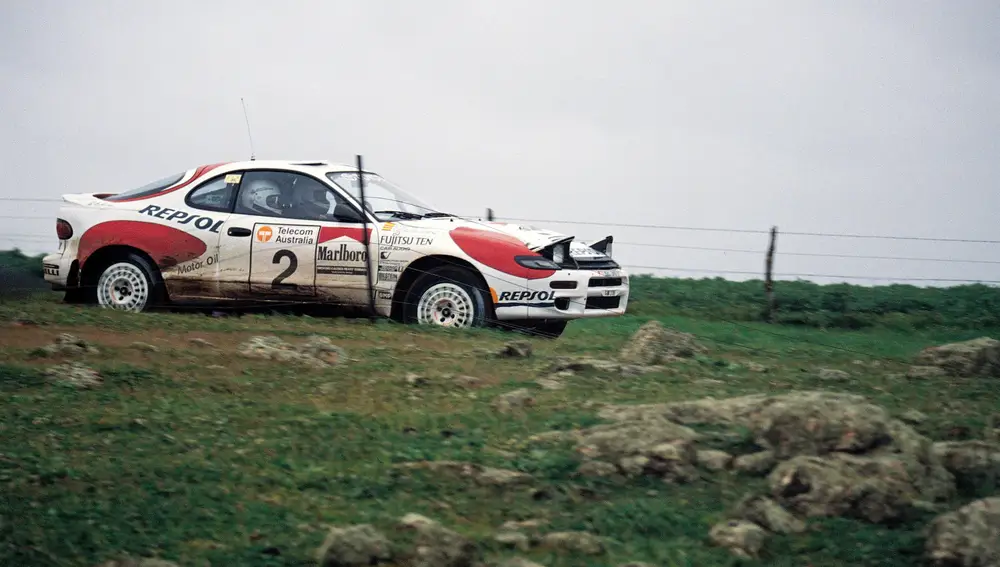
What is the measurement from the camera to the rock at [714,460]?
5.77 m

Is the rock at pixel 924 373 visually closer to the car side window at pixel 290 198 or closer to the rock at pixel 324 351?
the rock at pixel 324 351

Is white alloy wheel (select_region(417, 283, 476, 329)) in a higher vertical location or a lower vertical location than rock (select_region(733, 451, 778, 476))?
higher

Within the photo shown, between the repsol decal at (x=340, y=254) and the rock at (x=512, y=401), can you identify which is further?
the repsol decal at (x=340, y=254)

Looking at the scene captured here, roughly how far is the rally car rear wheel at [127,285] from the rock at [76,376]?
151 inches

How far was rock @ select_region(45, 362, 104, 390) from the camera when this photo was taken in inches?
305

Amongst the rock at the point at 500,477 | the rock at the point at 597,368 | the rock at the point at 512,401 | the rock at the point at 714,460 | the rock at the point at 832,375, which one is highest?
the rock at the point at 832,375

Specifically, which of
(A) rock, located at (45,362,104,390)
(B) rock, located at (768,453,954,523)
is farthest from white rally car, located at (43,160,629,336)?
(B) rock, located at (768,453,954,523)

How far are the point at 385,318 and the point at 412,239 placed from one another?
2.74 ft

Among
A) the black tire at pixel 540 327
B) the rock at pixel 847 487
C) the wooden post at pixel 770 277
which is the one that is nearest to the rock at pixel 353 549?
the rock at pixel 847 487

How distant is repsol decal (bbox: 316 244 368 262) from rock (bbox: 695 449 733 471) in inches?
233

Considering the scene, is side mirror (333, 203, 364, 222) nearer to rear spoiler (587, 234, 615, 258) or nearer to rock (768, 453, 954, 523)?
rear spoiler (587, 234, 615, 258)

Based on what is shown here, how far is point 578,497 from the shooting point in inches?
213

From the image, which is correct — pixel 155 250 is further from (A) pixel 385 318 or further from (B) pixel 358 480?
(B) pixel 358 480

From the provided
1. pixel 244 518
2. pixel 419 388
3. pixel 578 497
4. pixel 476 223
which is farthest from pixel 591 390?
pixel 476 223
